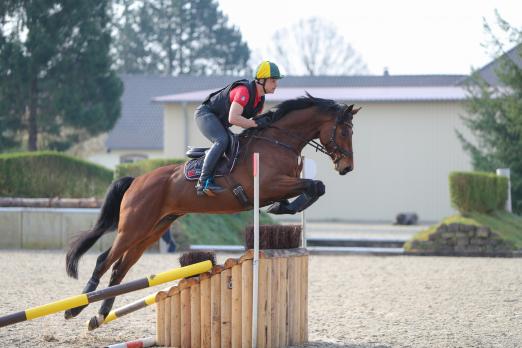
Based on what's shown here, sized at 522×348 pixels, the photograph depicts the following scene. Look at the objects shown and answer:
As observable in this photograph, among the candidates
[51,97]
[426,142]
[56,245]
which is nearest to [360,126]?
[426,142]

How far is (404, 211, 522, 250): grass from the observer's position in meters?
16.0

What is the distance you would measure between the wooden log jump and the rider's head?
1453 millimetres

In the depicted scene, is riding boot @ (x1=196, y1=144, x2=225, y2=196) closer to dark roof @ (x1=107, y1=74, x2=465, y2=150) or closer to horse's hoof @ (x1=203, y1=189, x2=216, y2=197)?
horse's hoof @ (x1=203, y1=189, x2=216, y2=197)

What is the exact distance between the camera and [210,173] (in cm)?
756

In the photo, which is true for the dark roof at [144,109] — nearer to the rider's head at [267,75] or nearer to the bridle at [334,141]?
the bridle at [334,141]

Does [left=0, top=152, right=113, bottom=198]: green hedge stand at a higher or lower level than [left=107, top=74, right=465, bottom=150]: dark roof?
lower

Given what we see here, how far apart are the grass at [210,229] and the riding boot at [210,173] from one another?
345 inches

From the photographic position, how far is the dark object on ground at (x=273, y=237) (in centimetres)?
700

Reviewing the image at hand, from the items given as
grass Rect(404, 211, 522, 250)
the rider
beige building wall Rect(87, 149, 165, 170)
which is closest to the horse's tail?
the rider

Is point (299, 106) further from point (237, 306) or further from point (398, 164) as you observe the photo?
point (398, 164)

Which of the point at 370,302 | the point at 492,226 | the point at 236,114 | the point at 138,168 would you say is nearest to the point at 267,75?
the point at 236,114

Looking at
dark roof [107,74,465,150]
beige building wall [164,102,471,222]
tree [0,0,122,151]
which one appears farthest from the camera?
dark roof [107,74,465,150]

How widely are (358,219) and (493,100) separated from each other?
6850mm

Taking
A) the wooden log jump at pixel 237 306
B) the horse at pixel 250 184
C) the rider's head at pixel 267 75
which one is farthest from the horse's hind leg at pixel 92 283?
the rider's head at pixel 267 75
